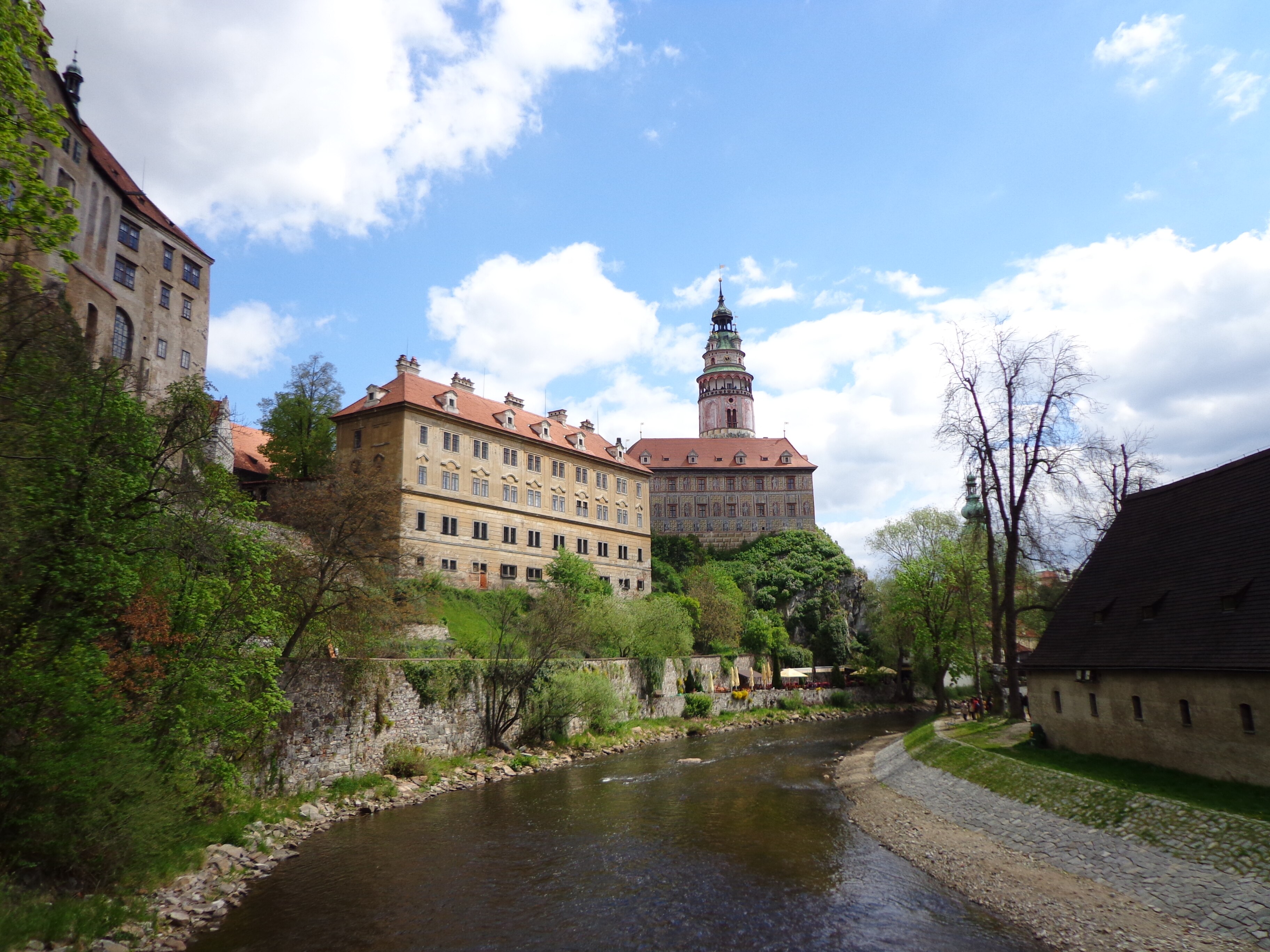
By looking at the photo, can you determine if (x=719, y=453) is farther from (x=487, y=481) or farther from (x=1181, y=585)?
(x=1181, y=585)

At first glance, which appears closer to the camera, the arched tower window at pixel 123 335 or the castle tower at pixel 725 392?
the arched tower window at pixel 123 335

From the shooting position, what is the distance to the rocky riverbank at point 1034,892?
12.1 meters

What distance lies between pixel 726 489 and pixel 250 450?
51.5m

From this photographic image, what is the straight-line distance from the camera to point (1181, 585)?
18844 mm

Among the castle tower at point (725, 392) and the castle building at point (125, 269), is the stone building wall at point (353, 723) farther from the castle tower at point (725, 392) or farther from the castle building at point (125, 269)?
the castle tower at point (725, 392)

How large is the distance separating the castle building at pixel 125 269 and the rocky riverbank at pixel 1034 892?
25.5m

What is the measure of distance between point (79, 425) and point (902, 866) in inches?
744

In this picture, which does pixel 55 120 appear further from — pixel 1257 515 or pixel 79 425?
pixel 1257 515

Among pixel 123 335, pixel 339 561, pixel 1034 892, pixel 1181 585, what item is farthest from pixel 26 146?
pixel 123 335

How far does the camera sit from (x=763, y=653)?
188ft

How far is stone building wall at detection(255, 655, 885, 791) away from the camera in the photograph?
22484mm

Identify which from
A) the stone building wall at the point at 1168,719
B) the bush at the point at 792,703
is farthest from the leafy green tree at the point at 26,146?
the bush at the point at 792,703

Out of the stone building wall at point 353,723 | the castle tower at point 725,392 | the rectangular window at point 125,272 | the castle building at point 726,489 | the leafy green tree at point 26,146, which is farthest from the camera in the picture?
the castle tower at point 725,392

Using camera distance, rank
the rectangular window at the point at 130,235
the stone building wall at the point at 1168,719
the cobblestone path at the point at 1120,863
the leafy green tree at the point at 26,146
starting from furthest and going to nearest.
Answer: the rectangular window at the point at 130,235 < the stone building wall at the point at 1168,719 < the cobblestone path at the point at 1120,863 < the leafy green tree at the point at 26,146
